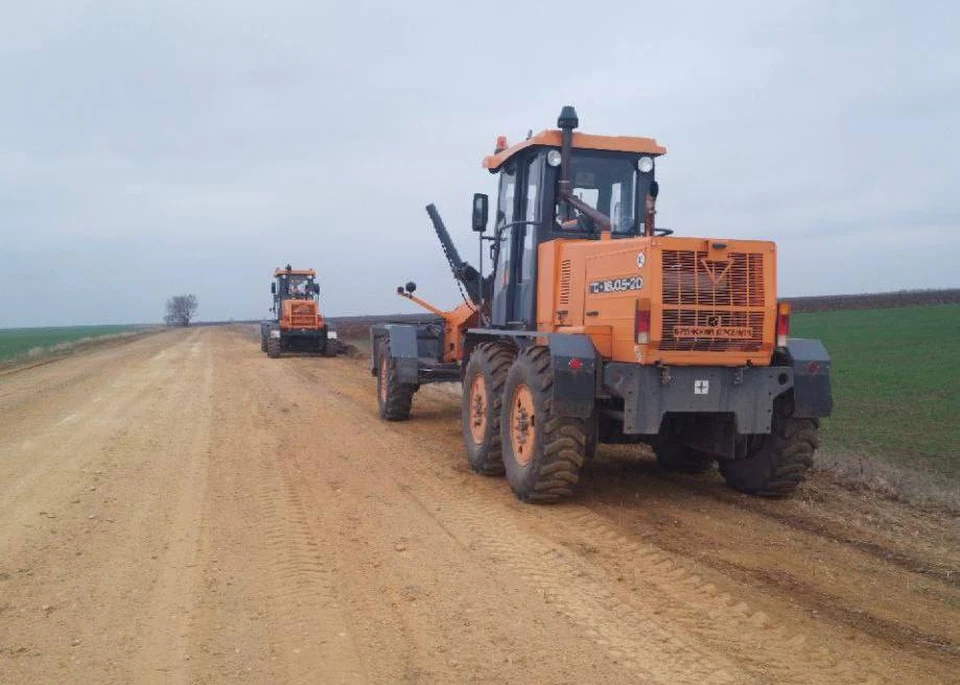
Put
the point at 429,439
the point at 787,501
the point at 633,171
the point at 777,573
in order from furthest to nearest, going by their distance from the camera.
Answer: the point at 429,439
the point at 633,171
the point at 787,501
the point at 777,573

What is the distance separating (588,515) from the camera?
6.75m

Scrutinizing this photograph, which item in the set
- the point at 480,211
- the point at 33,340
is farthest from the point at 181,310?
the point at 480,211

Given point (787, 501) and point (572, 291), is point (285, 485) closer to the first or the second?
point (572, 291)

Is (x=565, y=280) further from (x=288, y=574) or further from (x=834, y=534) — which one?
(x=288, y=574)

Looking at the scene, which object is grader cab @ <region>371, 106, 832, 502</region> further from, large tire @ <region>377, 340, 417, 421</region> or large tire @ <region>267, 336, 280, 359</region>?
large tire @ <region>267, 336, 280, 359</region>

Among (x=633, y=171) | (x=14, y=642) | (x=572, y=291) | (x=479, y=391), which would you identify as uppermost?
(x=633, y=171)

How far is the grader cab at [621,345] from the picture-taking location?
6.64 meters

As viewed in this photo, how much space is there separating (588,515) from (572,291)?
2047mm

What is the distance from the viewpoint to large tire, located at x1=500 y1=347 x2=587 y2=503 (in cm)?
681

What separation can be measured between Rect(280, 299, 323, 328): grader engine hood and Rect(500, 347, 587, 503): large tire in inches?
861

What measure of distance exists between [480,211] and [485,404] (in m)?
2.14

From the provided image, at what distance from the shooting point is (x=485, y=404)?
835 cm

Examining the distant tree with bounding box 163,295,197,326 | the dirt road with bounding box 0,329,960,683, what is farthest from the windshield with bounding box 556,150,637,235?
the distant tree with bounding box 163,295,197,326

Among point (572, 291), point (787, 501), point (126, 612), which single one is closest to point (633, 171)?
point (572, 291)
